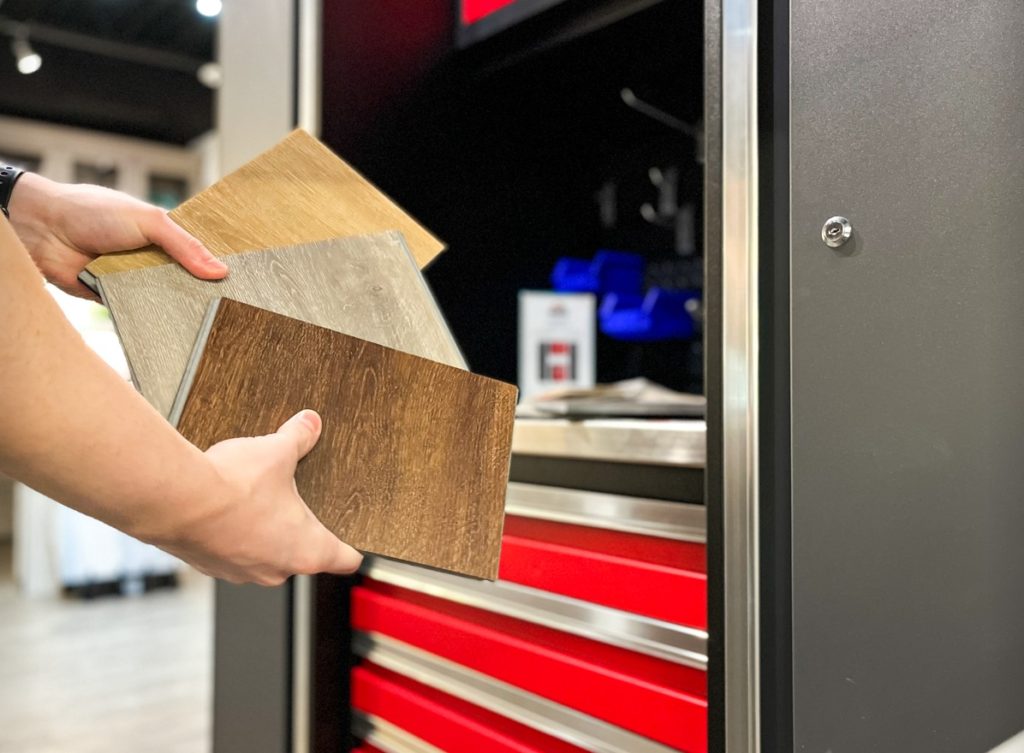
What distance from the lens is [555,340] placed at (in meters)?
2.08

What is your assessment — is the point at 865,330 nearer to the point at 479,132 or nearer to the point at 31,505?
the point at 479,132

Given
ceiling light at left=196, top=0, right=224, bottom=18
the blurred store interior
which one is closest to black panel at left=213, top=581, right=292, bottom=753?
the blurred store interior

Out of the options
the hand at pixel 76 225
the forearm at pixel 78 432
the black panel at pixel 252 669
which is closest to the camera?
the forearm at pixel 78 432

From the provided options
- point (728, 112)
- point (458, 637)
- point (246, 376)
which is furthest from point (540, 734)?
point (728, 112)

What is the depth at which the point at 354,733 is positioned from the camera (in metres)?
1.63

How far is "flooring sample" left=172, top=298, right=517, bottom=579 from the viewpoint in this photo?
0.74m

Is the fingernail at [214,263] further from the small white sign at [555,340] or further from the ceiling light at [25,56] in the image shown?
the ceiling light at [25,56]

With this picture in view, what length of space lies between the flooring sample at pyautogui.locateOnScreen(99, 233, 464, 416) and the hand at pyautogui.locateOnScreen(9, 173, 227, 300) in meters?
0.04

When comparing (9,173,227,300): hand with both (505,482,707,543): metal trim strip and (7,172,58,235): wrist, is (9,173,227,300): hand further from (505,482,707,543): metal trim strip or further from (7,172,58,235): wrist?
(505,482,707,543): metal trim strip

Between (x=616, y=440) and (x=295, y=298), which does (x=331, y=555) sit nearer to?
(x=295, y=298)

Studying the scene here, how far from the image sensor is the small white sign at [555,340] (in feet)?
6.66

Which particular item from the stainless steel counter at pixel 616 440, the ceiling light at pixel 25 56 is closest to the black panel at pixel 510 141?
the stainless steel counter at pixel 616 440

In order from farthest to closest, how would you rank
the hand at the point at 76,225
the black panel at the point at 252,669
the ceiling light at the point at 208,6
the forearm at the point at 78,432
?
the ceiling light at the point at 208,6
the black panel at the point at 252,669
the hand at the point at 76,225
the forearm at the point at 78,432

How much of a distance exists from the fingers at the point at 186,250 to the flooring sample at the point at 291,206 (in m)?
0.02
